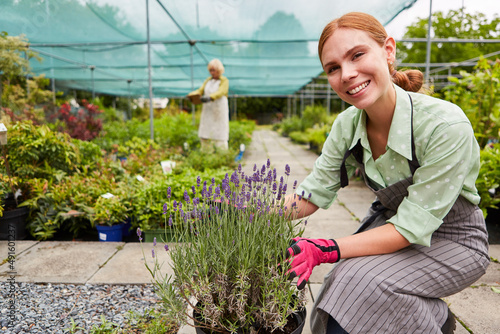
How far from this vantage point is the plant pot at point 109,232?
2.80 meters

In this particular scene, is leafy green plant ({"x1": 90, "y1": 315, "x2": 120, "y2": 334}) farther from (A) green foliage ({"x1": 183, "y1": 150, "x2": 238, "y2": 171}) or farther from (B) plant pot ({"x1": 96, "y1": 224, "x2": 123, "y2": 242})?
(A) green foliage ({"x1": 183, "y1": 150, "x2": 238, "y2": 171})

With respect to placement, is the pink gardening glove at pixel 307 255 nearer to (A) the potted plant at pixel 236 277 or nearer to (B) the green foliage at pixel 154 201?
(A) the potted plant at pixel 236 277

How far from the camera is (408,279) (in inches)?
47.0

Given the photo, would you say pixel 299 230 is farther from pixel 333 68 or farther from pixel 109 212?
Answer: pixel 109 212

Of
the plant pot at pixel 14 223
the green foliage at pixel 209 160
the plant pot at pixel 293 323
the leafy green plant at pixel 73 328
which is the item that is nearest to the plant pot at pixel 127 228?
the plant pot at pixel 14 223

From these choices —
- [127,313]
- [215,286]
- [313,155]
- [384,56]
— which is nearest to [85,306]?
[127,313]

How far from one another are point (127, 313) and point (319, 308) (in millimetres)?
1043

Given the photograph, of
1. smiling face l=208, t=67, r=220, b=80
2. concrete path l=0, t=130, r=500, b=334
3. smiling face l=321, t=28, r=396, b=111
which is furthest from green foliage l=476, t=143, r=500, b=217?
smiling face l=208, t=67, r=220, b=80

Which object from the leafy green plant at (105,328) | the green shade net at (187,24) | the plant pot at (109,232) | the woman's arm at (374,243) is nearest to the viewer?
the woman's arm at (374,243)

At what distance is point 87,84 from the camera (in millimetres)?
14961

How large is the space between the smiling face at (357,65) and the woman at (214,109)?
4296 millimetres

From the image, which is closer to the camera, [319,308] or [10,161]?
[319,308]

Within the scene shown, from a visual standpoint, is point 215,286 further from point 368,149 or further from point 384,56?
point 384,56

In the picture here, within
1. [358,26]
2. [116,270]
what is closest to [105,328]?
[116,270]
